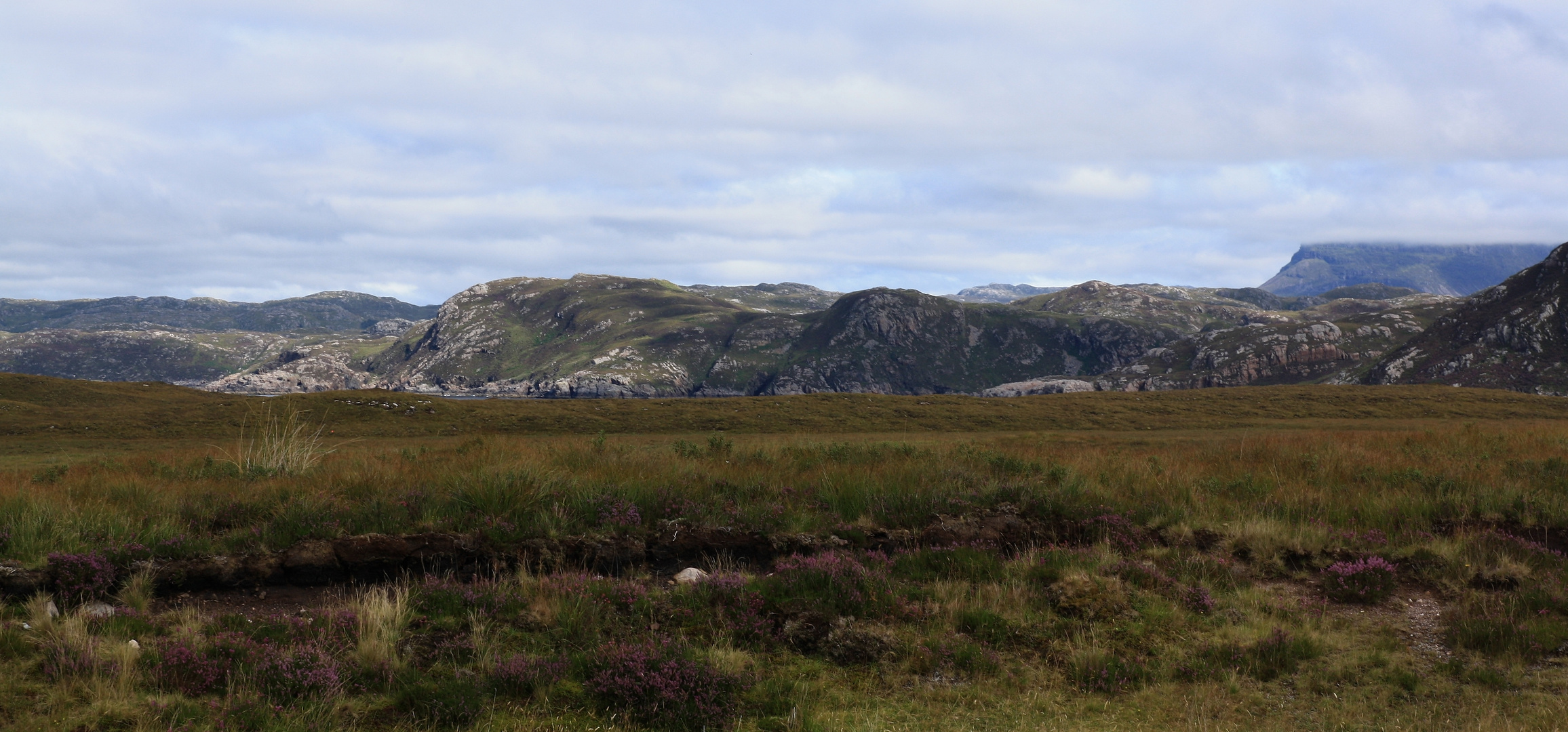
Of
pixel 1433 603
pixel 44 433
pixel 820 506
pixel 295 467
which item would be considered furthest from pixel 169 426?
pixel 1433 603

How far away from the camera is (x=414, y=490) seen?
12.0 metres

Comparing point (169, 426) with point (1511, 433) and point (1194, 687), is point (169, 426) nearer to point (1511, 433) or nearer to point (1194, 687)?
point (1194, 687)

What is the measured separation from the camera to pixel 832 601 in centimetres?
883

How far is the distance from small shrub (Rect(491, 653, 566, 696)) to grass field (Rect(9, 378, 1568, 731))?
26 millimetres

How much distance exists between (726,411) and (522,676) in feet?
178

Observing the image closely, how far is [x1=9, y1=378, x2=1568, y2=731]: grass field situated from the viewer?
6703mm

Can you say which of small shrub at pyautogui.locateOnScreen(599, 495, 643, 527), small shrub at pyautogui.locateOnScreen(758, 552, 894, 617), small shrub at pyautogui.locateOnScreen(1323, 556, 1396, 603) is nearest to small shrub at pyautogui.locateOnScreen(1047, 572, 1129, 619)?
small shrub at pyautogui.locateOnScreen(758, 552, 894, 617)

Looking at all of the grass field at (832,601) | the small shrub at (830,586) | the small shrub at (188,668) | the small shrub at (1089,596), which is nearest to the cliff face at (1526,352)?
the grass field at (832,601)

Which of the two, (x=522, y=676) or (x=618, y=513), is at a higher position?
(x=618, y=513)

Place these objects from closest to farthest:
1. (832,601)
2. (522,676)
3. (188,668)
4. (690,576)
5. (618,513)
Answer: (188,668), (522,676), (832,601), (690,576), (618,513)

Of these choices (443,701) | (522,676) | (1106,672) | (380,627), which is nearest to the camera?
(443,701)

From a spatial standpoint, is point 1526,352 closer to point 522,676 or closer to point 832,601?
point 832,601

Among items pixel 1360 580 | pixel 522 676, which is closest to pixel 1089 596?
pixel 1360 580

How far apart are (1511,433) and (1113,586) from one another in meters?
24.5
